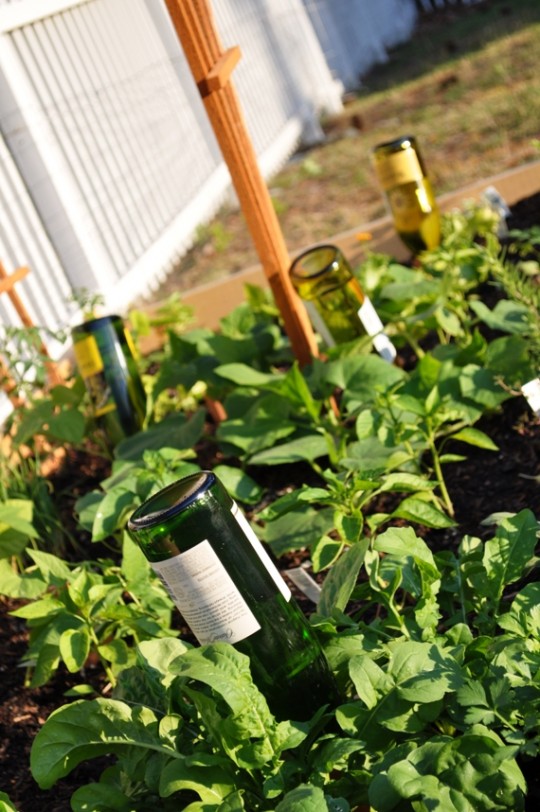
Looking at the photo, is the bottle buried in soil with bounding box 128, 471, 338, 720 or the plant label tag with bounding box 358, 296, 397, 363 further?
the plant label tag with bounding box 358, 296, 397, 363

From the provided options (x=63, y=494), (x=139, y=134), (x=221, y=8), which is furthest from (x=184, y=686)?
(x=221, y=8)

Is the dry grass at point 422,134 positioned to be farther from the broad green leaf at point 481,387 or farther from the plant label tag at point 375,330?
the broad green leaf at point 481,387

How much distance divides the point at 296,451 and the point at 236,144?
2.87ft

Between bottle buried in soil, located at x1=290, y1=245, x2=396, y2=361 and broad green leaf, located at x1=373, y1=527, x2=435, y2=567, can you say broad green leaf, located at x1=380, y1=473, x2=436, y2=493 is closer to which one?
broad green leaf, located at x1=373, y1=527, x2=435, y2=567

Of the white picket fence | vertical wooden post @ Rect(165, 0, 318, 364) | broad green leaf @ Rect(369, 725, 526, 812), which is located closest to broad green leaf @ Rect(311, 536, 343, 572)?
broad green leaf @ Rect(369, 725, 526, 812)

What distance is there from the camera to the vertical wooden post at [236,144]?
279 centimetres

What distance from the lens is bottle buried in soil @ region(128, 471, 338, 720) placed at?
1.63 m

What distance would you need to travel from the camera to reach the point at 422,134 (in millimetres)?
7238

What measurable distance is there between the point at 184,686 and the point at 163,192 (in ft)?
17.3

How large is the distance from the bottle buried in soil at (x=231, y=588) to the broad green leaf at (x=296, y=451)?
806 millimetres

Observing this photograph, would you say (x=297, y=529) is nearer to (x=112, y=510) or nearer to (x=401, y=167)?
(x=112, y=510)

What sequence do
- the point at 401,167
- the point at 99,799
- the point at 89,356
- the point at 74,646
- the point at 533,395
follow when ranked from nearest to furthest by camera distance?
Answer: the point at 99,799, the point at 74,646, the point at 533,395, the point at 89,356, the point at 401,167

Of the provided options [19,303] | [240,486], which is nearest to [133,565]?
[240,486]

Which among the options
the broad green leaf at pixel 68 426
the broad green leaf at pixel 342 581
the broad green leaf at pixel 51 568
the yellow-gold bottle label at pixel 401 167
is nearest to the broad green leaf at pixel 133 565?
the broad green leaf at pixel 51 568
